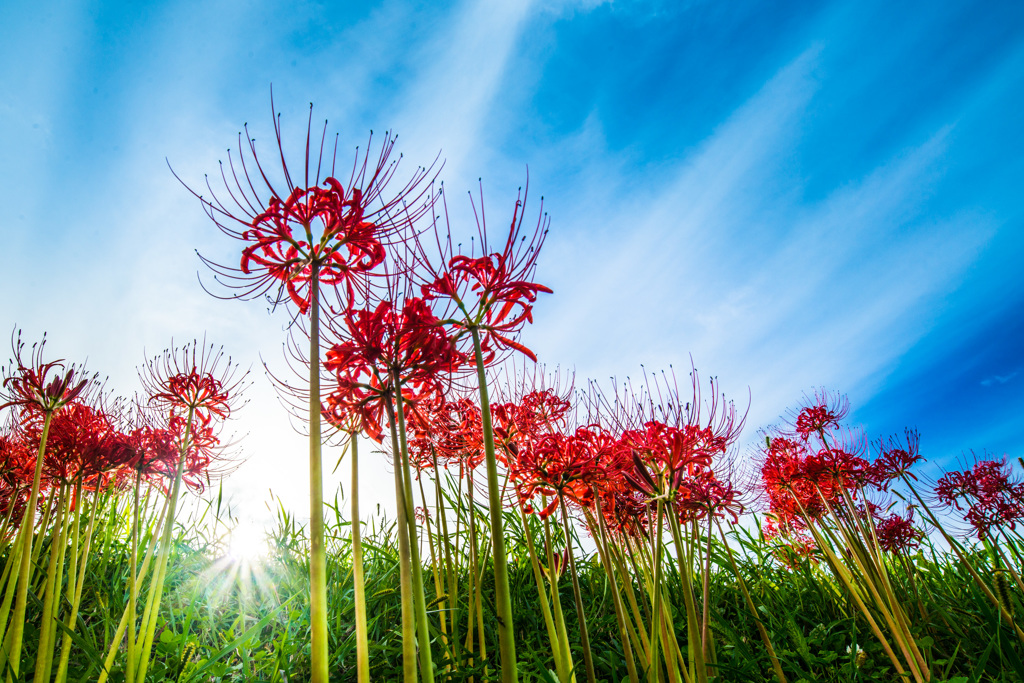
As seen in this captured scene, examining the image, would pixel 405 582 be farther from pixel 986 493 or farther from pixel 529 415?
pixel 986 493

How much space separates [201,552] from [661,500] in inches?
208

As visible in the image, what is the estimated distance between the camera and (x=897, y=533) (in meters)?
7.25

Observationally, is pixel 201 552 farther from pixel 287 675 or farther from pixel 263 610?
pixel 287 675

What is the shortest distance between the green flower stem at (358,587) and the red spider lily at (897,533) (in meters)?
7.21

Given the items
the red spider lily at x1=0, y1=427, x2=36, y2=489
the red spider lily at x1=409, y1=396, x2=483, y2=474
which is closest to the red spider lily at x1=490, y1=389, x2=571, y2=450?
the red spider lily at x1=409, y1=396, x2=483, y2=474

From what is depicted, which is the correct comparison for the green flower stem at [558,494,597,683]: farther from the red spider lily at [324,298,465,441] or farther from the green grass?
the red spider lily at [324,298,465,441]

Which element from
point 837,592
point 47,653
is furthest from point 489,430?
point 837,592

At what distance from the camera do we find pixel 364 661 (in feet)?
6.66

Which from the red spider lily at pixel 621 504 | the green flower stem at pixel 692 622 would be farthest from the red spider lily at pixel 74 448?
the green flower stem at pixel 692 622

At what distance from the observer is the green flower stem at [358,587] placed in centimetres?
199

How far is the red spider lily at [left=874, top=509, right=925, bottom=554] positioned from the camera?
692cm

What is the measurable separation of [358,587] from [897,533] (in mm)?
8072

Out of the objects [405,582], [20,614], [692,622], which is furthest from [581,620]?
[20,614]

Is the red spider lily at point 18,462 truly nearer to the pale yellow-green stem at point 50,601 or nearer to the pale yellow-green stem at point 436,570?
the pale yellow-green stem at point 50,601
